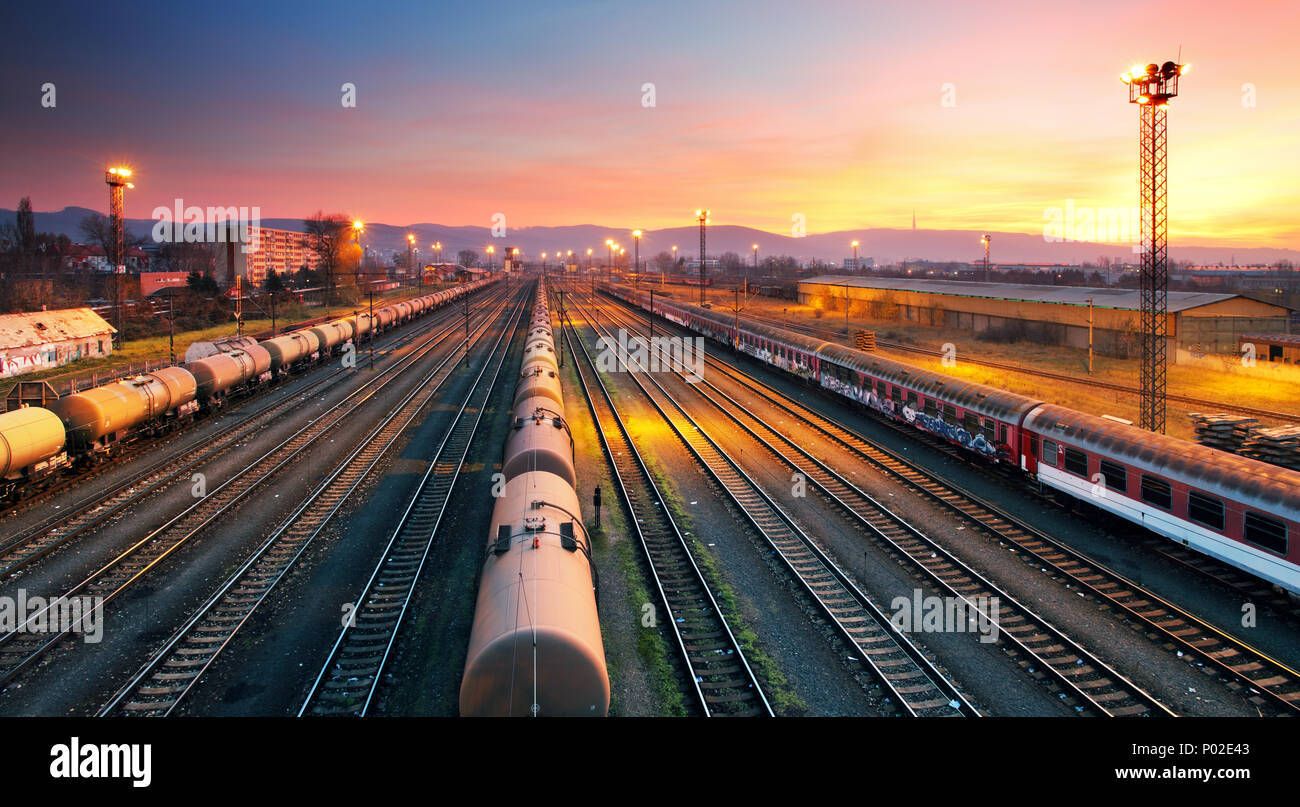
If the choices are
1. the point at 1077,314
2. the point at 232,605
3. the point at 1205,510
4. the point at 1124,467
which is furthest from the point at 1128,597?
the point at 1077,314

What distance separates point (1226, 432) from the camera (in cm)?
2688

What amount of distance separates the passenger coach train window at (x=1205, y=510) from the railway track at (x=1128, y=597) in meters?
2.36

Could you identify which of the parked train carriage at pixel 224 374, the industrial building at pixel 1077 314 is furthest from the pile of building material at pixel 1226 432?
the parked train carriage at pixel 224 374

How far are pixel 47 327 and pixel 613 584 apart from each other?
55.3 meters

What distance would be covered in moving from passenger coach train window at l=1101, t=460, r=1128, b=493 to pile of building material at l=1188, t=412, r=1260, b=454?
8.10m

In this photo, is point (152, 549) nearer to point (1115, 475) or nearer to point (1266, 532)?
point (1115, 475)

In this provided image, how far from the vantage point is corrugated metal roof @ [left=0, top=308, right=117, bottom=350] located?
4988 centimetres

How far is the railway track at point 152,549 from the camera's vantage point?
15977 mm

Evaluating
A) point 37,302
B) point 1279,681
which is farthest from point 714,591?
point 37,302

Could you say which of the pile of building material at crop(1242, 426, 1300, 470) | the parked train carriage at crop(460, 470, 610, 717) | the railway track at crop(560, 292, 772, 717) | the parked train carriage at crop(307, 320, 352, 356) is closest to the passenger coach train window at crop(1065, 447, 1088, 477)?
the pile of building material at crop(1242, 426, 1300, 470)

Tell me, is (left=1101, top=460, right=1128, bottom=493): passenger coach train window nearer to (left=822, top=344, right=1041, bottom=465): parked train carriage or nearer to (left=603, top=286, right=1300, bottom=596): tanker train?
(left=603, top=286, right=1300, bottom=596): tanker train
